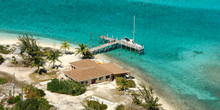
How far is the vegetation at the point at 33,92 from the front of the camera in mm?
44500

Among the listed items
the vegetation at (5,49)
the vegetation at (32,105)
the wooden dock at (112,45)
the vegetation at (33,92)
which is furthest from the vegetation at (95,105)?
the vegetation at (5,49)

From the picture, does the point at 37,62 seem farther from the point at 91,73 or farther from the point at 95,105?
the point at 95,105

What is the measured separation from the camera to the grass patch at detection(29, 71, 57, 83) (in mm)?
53934

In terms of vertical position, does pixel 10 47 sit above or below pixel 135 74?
above

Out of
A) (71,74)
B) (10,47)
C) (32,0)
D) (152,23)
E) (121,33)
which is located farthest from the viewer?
(32,0)

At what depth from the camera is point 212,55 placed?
7350cm

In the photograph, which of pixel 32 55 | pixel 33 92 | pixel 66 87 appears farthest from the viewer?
pixel 32 55

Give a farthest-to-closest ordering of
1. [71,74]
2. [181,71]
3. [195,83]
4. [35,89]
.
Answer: [181,71], [195,83], [71,74], [35,89]

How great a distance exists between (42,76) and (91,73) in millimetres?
11960

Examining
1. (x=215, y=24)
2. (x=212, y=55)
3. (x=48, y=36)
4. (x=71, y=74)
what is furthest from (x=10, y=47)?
(x=215, y=24)

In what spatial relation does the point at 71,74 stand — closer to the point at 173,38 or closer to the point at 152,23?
the point at 173,38

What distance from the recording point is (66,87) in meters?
48.4

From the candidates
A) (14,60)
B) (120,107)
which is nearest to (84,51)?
(14,60)

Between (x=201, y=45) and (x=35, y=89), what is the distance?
192ft
